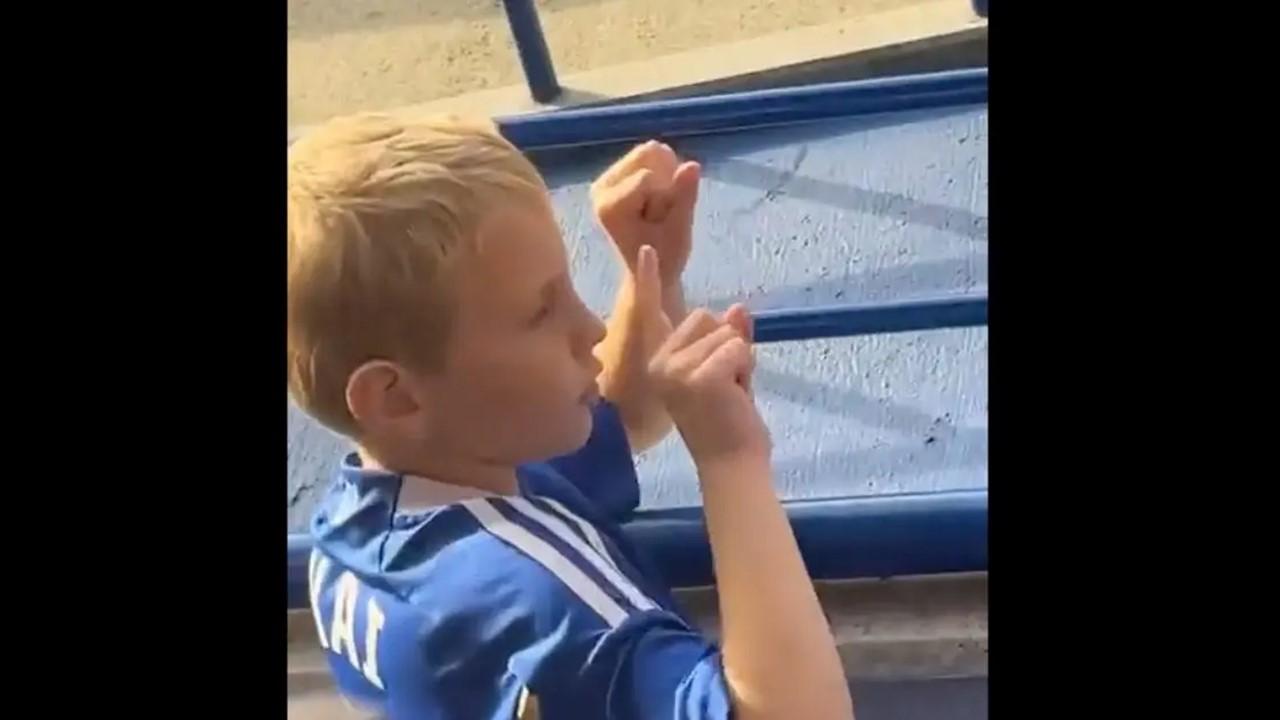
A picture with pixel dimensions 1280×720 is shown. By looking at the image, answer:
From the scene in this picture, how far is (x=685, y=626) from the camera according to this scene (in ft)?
1.80

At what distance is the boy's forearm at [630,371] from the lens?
605 millimetres

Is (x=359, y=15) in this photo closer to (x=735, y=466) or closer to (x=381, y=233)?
(x=381, y=233)

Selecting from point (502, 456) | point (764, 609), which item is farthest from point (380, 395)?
point (764, 609)

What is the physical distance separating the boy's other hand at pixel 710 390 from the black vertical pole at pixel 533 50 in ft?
0.59

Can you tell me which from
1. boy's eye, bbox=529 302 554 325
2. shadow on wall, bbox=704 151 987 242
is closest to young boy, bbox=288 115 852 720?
boy's eye, bbox=529 302 554 325

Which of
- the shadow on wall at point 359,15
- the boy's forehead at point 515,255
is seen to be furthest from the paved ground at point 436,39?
the boy's forehead at point 515,255

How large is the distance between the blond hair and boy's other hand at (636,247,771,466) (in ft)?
0.26

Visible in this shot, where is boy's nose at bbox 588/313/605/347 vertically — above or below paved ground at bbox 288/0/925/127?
below

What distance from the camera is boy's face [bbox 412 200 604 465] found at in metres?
0.57

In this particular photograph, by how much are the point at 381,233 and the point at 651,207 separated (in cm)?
12

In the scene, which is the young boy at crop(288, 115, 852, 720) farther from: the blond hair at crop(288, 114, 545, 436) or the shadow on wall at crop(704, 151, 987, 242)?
the shadow on wall at crop(704, 151, 987, 242)

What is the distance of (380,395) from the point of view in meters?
0.57

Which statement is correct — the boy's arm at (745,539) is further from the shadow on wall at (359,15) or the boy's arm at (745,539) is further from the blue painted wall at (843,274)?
the shadow on wall at (359,15)
